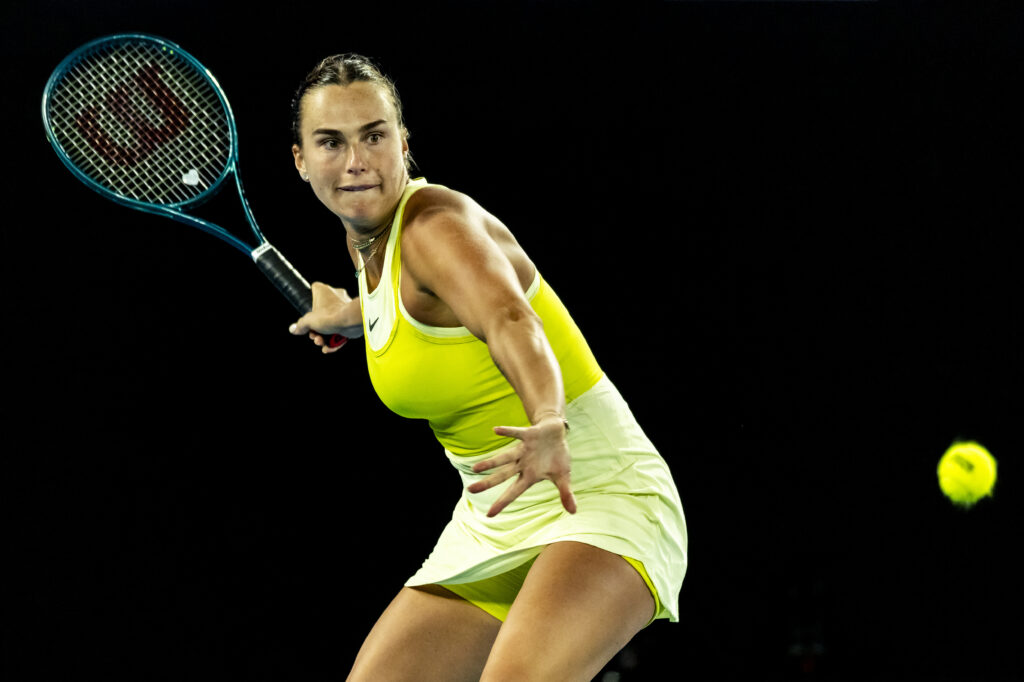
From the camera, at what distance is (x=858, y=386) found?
3303mm

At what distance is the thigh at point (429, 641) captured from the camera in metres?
1.89

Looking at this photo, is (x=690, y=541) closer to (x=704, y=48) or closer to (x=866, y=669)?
(x=866, y=669)

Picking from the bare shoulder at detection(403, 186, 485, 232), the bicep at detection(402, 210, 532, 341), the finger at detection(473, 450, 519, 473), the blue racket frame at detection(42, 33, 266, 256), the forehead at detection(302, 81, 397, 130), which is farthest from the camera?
the blue racket frame at detection(42, 33, 266, 256)

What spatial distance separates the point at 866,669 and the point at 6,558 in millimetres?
2539

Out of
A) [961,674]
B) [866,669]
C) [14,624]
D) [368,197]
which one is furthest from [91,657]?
[961,674]

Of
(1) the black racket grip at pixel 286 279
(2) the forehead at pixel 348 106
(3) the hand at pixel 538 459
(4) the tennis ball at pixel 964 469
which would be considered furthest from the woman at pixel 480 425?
(4) the tennis ball at pixel 964 469

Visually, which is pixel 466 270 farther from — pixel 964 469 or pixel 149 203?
pixel 964 469

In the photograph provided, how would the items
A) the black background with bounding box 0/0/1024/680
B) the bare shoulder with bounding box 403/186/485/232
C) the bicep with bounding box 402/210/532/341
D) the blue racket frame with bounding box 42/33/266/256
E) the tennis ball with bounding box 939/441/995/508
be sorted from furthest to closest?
the tennis ball with bounding box 939/441/995/508
the black background with bounding box 0/0/1024/680
the blue racket frame with bounding box 42/33/266/256
the bare shoulder with bounding box 403/186/485/232
the bicep with bounding box 402/210/532/341

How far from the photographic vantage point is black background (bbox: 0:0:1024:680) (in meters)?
3.06

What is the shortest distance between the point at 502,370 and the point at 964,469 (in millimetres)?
2445

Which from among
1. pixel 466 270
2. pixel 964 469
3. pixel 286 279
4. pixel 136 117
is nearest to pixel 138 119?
pixel 136 117

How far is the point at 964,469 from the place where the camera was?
11.1 ft

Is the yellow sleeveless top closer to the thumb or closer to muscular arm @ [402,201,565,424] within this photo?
muscular arm @ [402,201,565,424]

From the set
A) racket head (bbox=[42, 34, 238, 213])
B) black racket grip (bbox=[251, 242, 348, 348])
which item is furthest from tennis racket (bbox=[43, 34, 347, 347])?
black racket grip (bbox=[251, 242, 348, 348])
